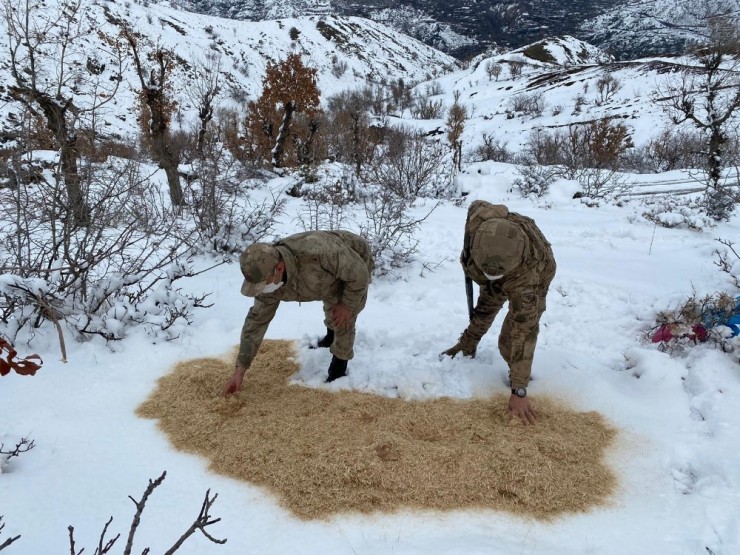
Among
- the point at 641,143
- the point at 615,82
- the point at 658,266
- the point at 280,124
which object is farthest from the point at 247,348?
the point at 615,82

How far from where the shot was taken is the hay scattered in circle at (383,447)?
2.13 meters

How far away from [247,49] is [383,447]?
5261 centimetres

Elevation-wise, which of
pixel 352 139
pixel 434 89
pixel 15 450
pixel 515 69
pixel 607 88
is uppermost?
pixel 515 69

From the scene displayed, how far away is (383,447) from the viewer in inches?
93.6

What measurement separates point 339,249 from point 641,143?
26033 mm

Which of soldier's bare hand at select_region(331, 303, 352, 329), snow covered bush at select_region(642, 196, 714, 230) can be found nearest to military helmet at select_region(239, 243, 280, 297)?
soldier's bare hand at select_region(331, 303, 352, 329)

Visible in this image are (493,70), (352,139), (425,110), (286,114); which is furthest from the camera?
(493,70)

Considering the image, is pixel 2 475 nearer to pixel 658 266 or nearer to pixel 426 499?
pixel 426 499

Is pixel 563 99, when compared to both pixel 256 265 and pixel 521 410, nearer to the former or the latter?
pixel 521 410

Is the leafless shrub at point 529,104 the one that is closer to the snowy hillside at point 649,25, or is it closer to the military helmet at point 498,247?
the military helmet at point 498,247

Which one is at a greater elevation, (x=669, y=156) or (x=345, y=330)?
(x=669, y=156)

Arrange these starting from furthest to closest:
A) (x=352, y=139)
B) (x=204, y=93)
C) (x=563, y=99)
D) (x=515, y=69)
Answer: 1. (x=515, y=69)
2. (x=563, y=99)
3. (x=352, y=139)
4. (x=204, y=93)

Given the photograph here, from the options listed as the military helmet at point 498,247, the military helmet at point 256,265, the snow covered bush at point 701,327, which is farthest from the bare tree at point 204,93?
the snow covered bush at point 701,327

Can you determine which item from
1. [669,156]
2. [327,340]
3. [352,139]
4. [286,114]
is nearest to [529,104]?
[669,156]
